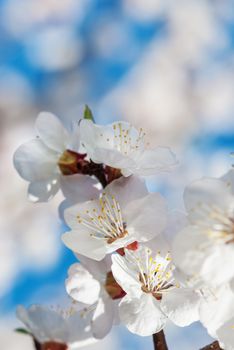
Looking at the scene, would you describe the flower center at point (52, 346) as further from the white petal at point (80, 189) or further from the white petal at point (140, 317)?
the white petal at point (80, 189)

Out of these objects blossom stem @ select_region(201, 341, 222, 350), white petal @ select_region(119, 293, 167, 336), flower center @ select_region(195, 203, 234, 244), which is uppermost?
flower center @ select_region(195, 203, 234, 244)

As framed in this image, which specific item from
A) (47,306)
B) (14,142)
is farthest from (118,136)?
(14,142)

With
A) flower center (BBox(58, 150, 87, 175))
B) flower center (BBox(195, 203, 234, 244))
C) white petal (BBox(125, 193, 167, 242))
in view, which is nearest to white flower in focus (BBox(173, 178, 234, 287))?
flower center (BBox(195, 203, 234, 244))

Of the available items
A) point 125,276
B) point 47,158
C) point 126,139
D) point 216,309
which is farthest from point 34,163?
point 216,309

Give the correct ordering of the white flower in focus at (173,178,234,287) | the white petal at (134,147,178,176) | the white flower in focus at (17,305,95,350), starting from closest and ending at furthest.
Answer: the white flower in focus at (173,178,234,287) → the white flower in focus at (17,305,95,350) → the white petal at (134,147,178,176)

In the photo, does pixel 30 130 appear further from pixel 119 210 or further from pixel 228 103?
pixel 119 210

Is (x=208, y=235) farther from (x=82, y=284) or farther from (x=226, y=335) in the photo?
(x=82, y=284)

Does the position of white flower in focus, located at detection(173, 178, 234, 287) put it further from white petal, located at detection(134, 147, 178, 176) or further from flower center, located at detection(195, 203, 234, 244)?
white petal, located at detection(134, 147, 178, 176)
